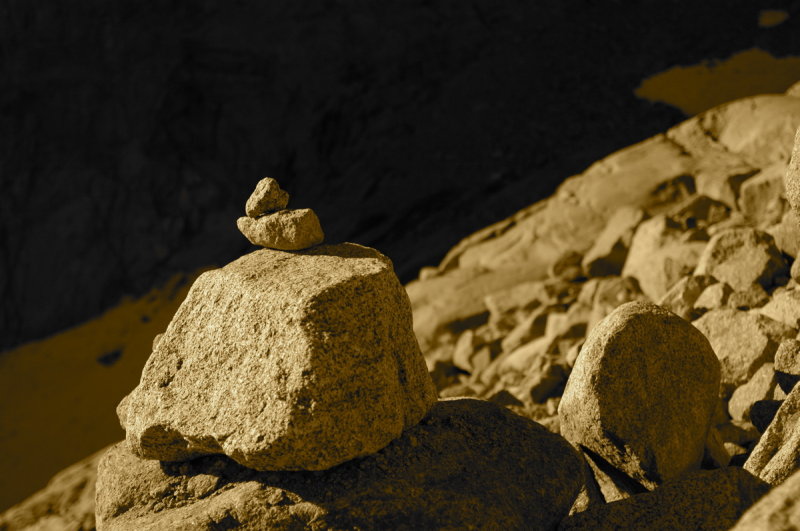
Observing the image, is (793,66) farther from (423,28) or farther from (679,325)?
(679,325)

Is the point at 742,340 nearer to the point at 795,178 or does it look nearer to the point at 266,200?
the point at 795,178

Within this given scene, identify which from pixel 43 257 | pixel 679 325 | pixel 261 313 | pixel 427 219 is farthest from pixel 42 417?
pixel 679 325

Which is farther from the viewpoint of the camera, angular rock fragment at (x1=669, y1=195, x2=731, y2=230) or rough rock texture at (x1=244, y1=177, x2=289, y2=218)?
angular rock fragment at (x1=669, y1=195, x2=731, y2=230)

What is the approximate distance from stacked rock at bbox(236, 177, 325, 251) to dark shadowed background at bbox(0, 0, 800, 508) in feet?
17.2

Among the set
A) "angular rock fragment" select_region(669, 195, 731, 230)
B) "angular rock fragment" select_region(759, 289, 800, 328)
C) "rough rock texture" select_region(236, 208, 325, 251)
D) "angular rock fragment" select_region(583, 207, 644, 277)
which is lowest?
"angular rock fragment" select_region(583, 207, 644, 277)

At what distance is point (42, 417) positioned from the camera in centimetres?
781

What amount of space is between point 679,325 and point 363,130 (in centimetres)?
763

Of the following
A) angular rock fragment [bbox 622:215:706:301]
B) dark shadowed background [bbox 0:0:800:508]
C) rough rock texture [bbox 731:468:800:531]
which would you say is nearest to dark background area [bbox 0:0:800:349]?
dark shadowed background [bbox 0:0:800:508]

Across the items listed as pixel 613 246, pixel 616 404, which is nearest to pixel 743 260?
pixel 613 246

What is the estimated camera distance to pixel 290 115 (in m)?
10.2

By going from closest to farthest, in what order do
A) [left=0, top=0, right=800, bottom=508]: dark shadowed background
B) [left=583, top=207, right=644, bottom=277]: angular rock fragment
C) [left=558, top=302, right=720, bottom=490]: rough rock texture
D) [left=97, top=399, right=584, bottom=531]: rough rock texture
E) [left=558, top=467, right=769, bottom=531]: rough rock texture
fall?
[left=558, top=467, right=769, bottom=531]: rough rock texture, [left=97, top=399, right=584, bottom=531]: rough rock texture, [left=558, top=302, right=720, bottom=490]: rough rock texture, [left=583, top=207, right=644, bottom=277]: angular rock fragment, [left=0, top=0, right=800, bottom=508]: dark shadowed background

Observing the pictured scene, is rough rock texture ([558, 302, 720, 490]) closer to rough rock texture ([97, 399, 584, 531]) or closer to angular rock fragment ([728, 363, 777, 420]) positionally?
rough rock texture ([97, 399, 584, 531])

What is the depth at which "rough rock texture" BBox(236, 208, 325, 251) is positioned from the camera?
2.80 m

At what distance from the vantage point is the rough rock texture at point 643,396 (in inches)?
109
